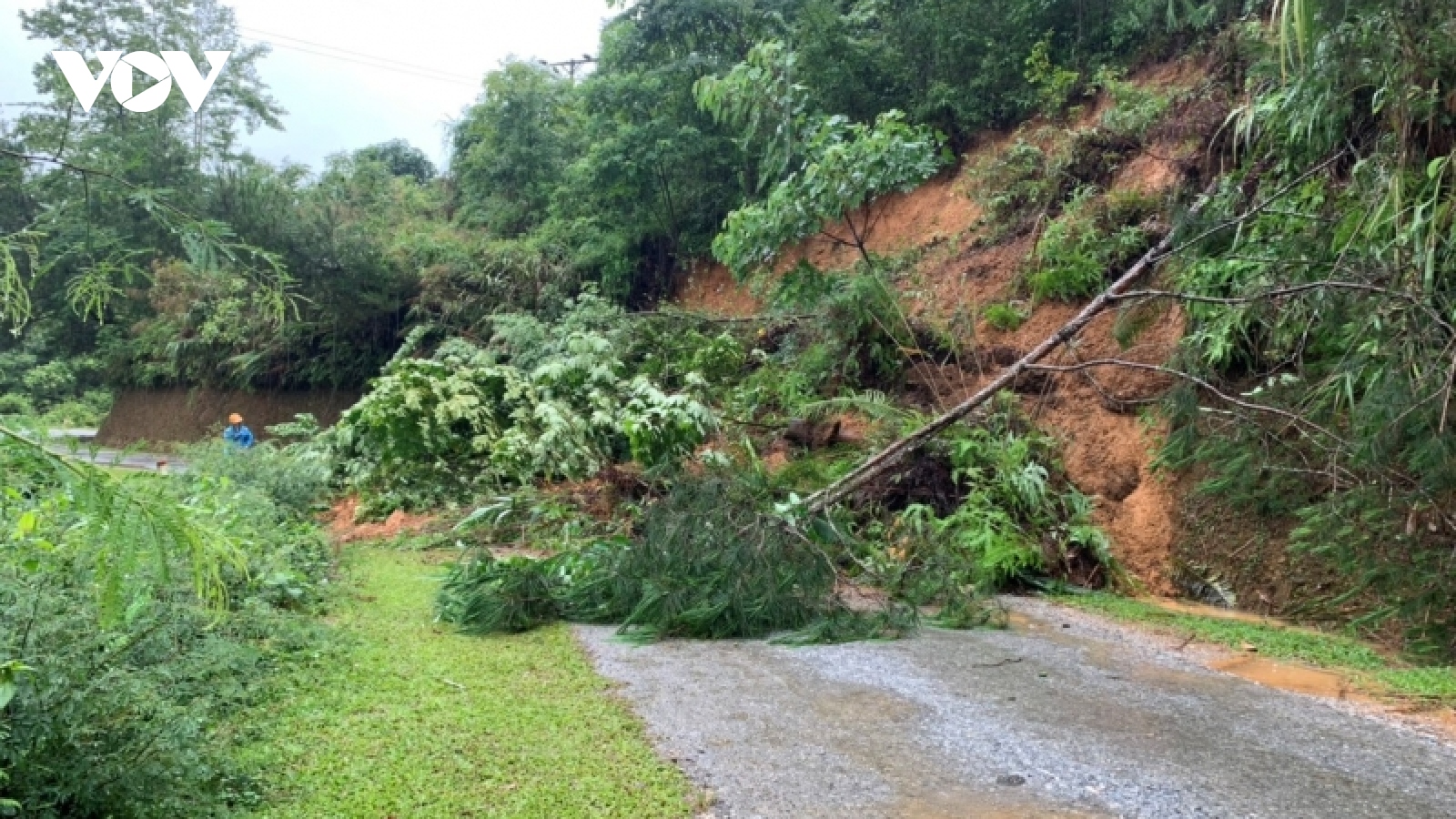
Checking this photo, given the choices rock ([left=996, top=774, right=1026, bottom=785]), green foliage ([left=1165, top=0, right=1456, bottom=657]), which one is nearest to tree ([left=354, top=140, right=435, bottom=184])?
green foliage ([left=1165, top=0, right=1456, bottom=657])

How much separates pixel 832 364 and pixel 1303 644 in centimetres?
702

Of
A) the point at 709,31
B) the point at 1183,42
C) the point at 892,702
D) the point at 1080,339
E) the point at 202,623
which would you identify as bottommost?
the point at 892,702

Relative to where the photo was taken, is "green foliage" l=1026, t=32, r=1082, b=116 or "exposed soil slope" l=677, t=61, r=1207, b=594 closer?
"exposed soil slope" l=677, t=61, r=1207, b=594

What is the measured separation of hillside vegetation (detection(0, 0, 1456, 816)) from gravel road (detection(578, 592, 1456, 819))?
0.58 m

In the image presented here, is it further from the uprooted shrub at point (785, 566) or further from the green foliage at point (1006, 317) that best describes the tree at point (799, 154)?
the uprooted shrub at point (785, 566)

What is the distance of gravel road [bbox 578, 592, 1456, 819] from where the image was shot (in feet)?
12.1

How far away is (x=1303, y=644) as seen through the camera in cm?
634

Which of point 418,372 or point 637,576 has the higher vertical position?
point 418,372

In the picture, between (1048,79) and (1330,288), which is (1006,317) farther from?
(1048,79)

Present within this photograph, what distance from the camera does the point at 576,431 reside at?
12.2 meters

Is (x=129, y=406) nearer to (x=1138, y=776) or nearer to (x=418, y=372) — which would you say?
(x=418, y=372)

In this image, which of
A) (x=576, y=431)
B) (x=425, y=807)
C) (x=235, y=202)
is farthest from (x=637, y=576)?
(x=235, y=202)

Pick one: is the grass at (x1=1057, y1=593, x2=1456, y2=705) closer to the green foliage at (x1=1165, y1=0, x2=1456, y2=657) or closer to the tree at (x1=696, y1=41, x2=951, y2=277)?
the green foliage at (x1=1165, y1=0, x2=1456, y2=657)

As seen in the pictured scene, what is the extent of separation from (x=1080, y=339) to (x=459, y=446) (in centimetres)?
789
